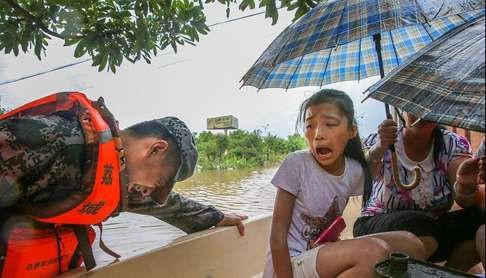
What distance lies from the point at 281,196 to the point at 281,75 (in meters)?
0.80

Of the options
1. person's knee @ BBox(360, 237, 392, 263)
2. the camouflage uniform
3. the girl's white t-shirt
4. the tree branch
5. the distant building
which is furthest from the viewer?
the distant building

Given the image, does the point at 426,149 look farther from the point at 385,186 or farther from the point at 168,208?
the point at 168,208

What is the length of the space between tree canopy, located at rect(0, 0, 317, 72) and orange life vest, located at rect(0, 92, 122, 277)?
2.21ft

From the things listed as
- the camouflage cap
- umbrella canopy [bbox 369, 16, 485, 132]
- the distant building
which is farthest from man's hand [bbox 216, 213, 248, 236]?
the distant building

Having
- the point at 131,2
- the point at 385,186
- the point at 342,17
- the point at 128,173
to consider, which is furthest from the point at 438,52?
the point at 131,2

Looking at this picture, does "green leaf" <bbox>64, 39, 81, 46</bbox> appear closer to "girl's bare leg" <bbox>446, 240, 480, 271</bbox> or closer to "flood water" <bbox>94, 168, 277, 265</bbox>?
"flood water" <bbox>94, 168, 277, 265</bbox>

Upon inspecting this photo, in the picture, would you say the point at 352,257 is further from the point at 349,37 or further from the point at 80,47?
the point at 80,47

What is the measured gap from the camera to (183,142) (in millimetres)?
1626

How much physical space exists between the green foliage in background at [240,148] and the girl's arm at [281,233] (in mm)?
4999

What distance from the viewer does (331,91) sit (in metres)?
1.70

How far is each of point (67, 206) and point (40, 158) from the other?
0.57ft

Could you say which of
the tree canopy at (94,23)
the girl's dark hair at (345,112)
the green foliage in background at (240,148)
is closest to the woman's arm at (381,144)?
the girl's dark hair at (345,112)

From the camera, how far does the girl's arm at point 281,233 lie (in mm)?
1496

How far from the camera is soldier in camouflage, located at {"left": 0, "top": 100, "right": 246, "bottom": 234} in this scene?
1250 mm
